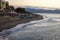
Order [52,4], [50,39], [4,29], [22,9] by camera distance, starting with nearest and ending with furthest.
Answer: [50,39]
[4,29]
[22,9]
[52,4]

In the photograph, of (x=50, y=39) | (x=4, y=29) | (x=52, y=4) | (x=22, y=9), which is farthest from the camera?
(x=52, y=4)

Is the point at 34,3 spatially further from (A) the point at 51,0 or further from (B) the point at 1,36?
(B) the point at 1,36

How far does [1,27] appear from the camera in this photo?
1.18 meters

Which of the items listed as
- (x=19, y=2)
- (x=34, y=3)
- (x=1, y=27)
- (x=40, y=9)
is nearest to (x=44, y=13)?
(x=40, y=9)

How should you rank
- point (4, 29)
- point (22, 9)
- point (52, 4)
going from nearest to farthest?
point (4, 29) < point (22, 9) < point (52, 4)

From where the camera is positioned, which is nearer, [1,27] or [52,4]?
[1,27]

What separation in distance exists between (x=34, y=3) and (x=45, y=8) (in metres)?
0.20

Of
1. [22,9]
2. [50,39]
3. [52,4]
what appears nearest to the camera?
[50,39]

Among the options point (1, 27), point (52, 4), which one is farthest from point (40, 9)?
point (1, 27)

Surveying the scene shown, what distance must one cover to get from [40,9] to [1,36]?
5.77 ft

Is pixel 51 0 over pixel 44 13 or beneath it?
over

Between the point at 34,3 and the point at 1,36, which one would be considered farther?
the point at 34,3

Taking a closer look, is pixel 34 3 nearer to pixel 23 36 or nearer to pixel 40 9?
pixel 40 9

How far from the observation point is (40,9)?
9.00ft
